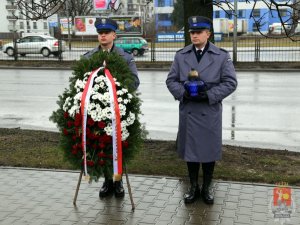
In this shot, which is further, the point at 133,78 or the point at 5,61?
the point at 5,61

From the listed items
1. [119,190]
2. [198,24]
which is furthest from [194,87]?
[119,190]

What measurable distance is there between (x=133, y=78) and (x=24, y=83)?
14.1 m

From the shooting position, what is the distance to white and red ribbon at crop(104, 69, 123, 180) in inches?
189

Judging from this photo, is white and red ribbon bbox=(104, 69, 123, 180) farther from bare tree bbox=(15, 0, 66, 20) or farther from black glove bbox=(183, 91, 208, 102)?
bare tree bbox=(15, 0, 66, 20)

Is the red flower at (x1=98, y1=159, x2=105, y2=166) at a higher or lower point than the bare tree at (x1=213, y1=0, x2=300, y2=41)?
lower

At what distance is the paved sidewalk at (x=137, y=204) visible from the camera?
4.65 metres

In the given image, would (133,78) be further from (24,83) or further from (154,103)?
(24,83)

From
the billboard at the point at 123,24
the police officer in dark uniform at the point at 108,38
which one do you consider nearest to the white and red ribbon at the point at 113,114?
the police officer in dark uniform at the point at 108,38

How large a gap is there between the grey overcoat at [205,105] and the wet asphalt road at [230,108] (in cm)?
370

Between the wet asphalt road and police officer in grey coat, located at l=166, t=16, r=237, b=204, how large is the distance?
3.71 meters

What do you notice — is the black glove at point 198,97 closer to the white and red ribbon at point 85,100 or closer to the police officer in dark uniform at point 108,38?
the police officer in dark uniform at point 108,38

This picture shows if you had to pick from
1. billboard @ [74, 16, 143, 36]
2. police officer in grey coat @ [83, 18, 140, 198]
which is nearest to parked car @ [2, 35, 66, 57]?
billboard @ [74, 16, 143, 36]

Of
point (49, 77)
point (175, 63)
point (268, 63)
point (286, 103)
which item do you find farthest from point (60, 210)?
point (268, 63)

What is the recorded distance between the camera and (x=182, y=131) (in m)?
5.13
